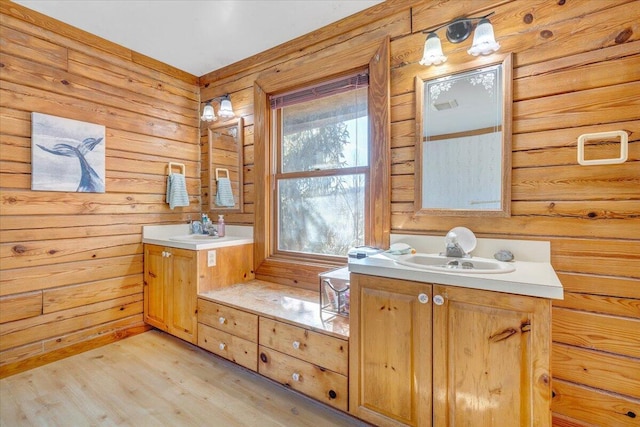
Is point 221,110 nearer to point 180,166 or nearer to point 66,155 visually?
point 180,166

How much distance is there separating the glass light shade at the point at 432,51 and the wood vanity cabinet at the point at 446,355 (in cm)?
130

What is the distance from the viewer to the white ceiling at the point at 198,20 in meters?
2.09

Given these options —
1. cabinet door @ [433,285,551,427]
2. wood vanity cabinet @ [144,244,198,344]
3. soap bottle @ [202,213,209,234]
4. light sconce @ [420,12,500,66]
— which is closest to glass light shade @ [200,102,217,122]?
soap bottle @ [202,213,209,234]

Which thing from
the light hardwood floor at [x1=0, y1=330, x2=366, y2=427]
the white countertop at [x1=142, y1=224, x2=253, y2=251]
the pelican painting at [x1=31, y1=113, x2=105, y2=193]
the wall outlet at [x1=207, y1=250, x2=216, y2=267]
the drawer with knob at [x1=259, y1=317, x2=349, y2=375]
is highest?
the pelican painting at [x1=31, y1=113, x2=105, y2=193]

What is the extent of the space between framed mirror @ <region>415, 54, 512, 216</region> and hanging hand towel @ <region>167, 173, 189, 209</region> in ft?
7.35

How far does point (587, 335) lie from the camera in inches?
60.2

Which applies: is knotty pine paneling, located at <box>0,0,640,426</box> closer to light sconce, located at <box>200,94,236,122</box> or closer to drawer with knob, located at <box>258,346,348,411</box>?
light sconce, located at <box>200,94,236,122</box>

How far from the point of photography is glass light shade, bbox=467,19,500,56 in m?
1.63

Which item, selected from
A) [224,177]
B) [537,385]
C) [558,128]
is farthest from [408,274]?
[224,177]

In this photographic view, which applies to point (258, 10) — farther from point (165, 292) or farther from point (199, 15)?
point (165, 292)

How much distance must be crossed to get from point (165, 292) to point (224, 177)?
3.93 ft

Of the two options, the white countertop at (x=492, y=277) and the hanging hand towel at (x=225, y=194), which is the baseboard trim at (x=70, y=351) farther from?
the white countertop at (x=492, y=277)

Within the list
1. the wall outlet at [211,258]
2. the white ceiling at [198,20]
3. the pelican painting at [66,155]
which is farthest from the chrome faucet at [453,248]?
the pelican painting at [66,155]

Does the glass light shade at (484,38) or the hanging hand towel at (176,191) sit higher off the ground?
the glass light shade at (484,38)
